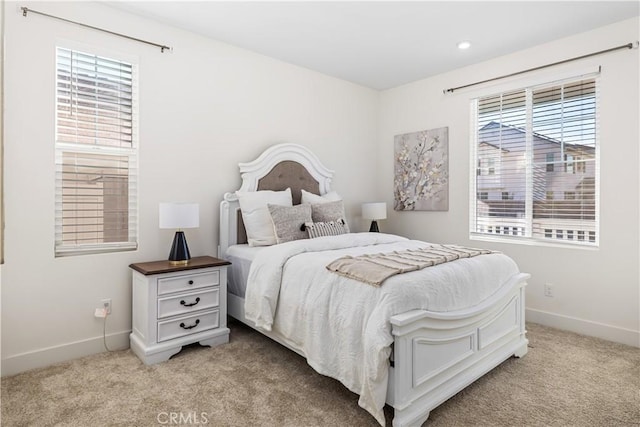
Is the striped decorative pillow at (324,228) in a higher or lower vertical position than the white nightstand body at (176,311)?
higher

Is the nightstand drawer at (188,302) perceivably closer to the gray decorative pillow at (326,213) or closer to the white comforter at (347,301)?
the white comforter at (347,301)

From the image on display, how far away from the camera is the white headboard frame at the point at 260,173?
332 cm

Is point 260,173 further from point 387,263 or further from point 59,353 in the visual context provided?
point 59,353

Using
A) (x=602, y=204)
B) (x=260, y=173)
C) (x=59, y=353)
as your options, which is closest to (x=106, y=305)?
(x=59, y=353)

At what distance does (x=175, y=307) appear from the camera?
105 inches

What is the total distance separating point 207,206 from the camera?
3.30 m

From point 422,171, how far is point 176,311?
3.02 metres

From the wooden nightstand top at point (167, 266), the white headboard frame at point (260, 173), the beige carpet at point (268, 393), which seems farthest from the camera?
the white headboard frame at point (260, 173)

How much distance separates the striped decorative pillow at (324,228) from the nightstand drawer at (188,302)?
893mm

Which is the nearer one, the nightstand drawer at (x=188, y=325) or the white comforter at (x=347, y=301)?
the white comforter at (x=347, y=301)

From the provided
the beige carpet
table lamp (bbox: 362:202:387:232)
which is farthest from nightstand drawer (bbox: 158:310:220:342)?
table lamp (bbox: 362:202:387:232)

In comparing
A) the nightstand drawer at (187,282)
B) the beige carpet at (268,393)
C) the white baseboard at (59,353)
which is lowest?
the beige carpet at (268,393)

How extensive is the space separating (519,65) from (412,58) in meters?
1.00

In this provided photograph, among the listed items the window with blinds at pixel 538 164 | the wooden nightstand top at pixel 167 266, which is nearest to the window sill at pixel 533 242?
the window with blinds at pixel 538 164
